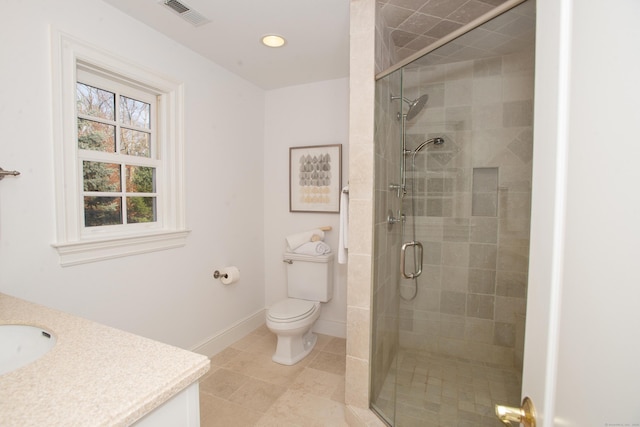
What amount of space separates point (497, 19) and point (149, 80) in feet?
6.71

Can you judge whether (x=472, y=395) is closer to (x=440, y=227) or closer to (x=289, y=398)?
(x=440, y=227)

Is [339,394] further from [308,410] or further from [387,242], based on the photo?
[387,242]

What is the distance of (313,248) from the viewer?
2699 millimetres

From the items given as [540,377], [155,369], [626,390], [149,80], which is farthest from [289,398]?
[149,80]

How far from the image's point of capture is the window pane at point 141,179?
6.41ft

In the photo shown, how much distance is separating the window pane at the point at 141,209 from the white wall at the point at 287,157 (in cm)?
122

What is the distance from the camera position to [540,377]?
492mm

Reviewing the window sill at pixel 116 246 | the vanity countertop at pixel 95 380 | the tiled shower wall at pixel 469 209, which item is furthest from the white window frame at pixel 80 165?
the tiled shower wall at pixel 469 209

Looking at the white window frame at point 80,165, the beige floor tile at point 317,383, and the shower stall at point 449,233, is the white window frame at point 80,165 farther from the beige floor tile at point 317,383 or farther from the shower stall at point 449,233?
the shower stall at point 449,233

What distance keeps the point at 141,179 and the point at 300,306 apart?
1592mm

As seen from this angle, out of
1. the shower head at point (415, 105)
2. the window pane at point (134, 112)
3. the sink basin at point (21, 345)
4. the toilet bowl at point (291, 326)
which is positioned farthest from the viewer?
the toilet bowl at point (291, 326)

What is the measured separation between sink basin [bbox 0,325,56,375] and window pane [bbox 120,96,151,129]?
56.1 inches

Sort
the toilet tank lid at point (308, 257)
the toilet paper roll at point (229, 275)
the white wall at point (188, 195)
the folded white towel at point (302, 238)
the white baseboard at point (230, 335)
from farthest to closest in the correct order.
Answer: the folded white towel at point (302, 238), the toilet tank lid at point (308, 257), the toilet paper roll at point (229, 275), the white baseboard at point (230, 335), the white wall at point (188, 195)

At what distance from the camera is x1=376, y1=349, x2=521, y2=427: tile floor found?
5.08ft
